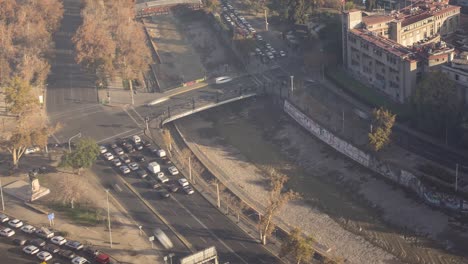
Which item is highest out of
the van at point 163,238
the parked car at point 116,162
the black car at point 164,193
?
the parked car at point 116,162

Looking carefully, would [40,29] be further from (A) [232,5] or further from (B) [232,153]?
(B) [232,153]

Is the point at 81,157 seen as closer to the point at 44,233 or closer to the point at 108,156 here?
the point at 108,156

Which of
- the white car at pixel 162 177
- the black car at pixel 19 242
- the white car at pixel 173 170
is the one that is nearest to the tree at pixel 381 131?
the white car at pixel 173 170

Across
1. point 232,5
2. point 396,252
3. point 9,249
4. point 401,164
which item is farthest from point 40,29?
point 396,252

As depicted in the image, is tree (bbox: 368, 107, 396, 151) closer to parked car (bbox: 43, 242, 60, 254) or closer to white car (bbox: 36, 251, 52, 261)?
parked car (bbox: 43, 242, 60, 254)

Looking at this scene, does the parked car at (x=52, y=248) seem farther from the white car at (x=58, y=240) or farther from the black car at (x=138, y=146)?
the black car at (x=138, y=146)

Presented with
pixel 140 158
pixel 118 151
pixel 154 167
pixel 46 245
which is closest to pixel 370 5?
pixel 140 158

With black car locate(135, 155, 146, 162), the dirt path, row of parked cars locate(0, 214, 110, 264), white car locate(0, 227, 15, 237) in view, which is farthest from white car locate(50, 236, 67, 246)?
the dirt path

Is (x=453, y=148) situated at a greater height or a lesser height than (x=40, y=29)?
lesser
